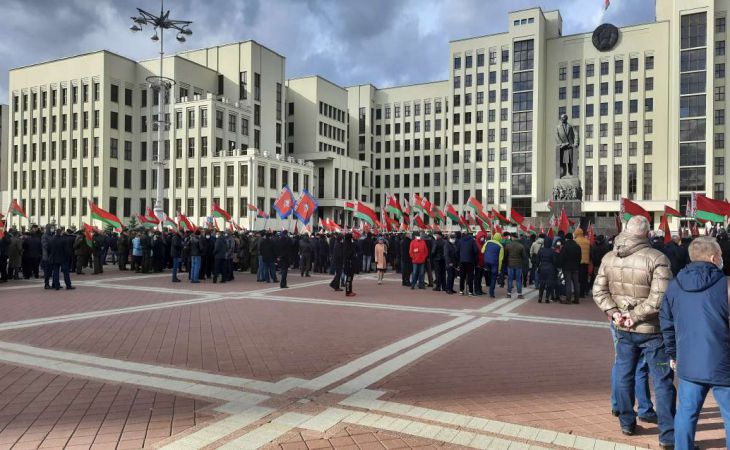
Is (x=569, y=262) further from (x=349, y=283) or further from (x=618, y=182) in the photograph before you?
(x=618, y=182)

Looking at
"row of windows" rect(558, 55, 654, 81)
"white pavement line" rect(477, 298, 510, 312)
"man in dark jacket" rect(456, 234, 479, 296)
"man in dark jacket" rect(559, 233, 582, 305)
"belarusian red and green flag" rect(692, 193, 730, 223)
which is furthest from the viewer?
"row of windows" rect(558, 55, 654, 81)

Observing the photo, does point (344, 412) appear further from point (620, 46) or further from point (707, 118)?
point (620, 46)

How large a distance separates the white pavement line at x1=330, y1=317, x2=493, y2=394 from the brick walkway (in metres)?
0.03

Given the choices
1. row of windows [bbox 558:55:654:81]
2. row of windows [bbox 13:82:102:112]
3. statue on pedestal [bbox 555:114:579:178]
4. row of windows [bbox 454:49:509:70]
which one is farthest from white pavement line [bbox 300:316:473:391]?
row of windows [bbox 454:49:509:70]

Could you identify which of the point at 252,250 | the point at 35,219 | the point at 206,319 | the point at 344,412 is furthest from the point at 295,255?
the point at 35,219

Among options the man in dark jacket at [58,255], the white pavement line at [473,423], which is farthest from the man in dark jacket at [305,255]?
the white pavement line at [473,423]

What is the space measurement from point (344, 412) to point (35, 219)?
230 ft

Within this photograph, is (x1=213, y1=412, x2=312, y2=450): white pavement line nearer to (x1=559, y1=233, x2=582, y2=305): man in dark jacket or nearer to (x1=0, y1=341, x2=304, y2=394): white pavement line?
(x1=0, y1=341, x2=304, y2=394): white pavement line

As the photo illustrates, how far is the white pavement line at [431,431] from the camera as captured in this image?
4270 millimetres

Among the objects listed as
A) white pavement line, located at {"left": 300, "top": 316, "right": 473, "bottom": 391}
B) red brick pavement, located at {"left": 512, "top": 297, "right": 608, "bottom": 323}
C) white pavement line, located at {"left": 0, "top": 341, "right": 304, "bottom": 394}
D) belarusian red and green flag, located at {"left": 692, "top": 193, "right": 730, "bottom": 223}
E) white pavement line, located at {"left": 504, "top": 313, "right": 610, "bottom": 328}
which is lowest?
red brick pavement, located at {"left": 512, "top": 297, "right": 608, "bottom": 323}

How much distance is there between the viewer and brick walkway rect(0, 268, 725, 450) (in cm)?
443

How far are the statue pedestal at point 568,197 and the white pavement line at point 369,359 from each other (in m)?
18.2

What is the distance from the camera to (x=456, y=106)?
77500 millimetres

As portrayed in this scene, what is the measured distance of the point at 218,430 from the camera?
4453 mm
